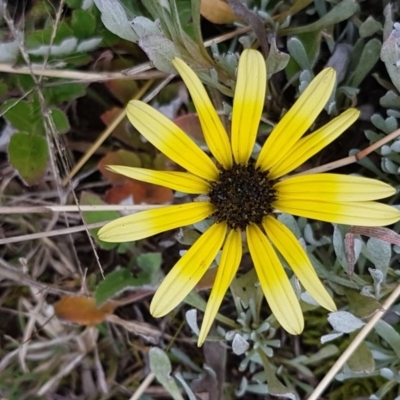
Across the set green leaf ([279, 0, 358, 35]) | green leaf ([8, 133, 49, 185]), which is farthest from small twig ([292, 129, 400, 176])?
green leaf ([8, 133, 49, 185])

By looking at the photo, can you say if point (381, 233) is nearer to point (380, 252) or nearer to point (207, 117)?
point (380, 252)

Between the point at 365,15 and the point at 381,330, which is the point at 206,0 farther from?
the point at 381,330

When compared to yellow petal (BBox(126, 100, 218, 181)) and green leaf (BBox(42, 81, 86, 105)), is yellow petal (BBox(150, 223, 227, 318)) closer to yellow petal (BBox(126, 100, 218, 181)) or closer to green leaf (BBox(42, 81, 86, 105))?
yellow petal (BBox(126, 100, 218, 181))

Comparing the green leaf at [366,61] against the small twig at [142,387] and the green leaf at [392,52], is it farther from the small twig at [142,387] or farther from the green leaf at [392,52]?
the small twig at [142,387]

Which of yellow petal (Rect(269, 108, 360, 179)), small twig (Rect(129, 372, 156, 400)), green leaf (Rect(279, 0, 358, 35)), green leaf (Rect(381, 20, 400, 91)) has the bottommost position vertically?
small twig (Rect(129, 372, 156, 400))

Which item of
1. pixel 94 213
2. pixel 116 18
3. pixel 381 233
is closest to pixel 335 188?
pixel 381 233
